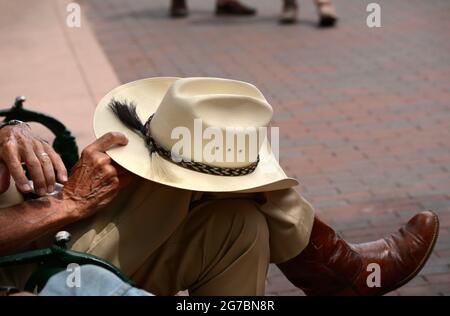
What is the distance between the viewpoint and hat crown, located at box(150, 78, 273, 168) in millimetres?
2383

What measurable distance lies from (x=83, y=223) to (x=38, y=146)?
26 cm

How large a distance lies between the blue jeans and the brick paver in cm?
154

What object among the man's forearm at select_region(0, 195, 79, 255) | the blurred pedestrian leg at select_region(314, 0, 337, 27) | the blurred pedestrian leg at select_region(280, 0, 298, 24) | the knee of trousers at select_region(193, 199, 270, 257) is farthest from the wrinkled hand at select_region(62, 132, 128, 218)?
the blurred pedestrian leg at select_region(280, 0, 298, 24)

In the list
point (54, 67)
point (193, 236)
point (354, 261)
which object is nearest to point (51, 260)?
point (193, 236)

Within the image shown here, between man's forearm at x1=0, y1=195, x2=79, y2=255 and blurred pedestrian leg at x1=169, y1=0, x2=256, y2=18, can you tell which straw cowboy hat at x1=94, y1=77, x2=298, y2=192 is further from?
blurred pedestrian leg at x1=169, y1=0, x2=256, y2=18

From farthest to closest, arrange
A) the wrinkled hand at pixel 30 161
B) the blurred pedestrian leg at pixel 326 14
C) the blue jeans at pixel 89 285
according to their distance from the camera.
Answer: the blurred pedestrian leg at pixel 326 14
the wrinkled hand at pixel 30 161
the blue jeans at pixel 89 285

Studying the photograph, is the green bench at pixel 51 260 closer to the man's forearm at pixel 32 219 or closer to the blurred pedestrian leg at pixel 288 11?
the man's forearm at pixel 32 219

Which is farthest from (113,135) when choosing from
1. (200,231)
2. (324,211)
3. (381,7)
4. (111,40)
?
(381,7)

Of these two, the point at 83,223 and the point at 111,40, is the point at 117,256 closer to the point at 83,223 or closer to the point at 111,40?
the point at 83,223

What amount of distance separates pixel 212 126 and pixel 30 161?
0.52 m

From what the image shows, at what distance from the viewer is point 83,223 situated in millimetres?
2445

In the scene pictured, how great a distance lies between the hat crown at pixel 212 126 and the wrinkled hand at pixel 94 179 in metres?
0.16

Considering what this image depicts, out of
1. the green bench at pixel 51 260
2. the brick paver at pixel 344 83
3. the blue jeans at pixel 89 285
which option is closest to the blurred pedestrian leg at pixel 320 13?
the brick paver at pixel 344 83

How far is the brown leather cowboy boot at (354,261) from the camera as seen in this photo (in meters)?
2.70
